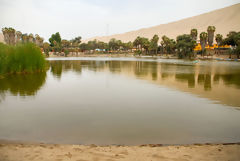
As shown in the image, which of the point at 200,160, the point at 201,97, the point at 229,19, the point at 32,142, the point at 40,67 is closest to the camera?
the point at 200,160

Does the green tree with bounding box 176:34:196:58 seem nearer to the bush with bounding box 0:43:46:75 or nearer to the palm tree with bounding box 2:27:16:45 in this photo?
the bush with bounding box 0:43:46:75

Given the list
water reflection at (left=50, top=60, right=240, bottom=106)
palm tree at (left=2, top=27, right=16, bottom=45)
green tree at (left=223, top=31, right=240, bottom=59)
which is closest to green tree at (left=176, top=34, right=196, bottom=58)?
green tree at (left=223, top=31, right=240, bottom=59)

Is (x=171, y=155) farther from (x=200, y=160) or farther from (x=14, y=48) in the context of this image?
(x=14, y=48)

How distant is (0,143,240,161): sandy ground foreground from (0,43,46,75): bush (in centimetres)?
1619

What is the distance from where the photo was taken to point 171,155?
5172 millimetres

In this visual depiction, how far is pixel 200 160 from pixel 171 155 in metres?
0.65

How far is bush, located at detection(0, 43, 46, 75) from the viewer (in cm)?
1984

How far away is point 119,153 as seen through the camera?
17.2ft

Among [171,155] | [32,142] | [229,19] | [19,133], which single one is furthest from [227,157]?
[229,19]

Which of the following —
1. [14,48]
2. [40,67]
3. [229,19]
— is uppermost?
[229,19]

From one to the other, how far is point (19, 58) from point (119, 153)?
19.3 metres

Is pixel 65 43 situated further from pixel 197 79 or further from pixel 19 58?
pixel 197 79

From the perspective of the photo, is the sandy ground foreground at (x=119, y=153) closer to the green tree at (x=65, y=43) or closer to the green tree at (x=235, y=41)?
the green tree at (x=235, y=41)

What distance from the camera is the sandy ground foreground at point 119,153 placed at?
493cm
